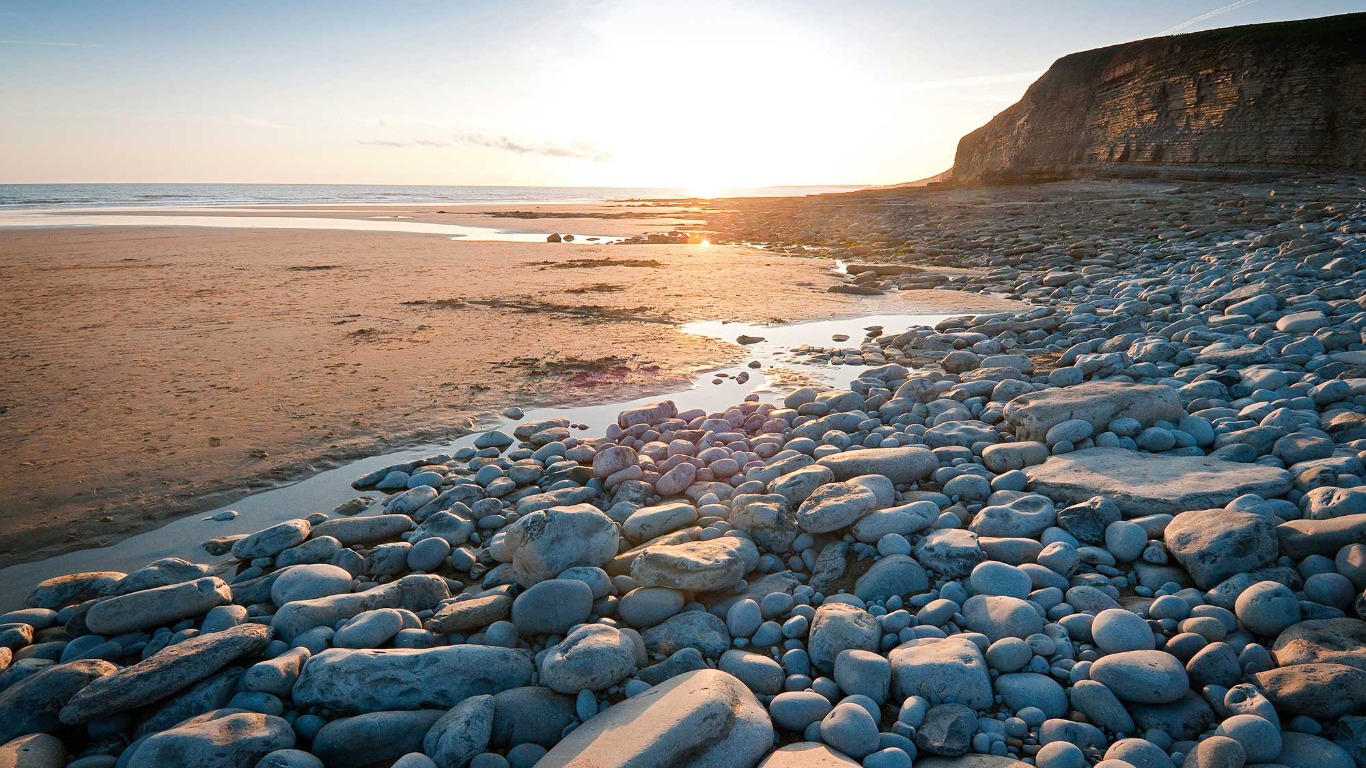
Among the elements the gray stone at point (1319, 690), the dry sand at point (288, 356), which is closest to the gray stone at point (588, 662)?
the gray stone at point (1319, 690)

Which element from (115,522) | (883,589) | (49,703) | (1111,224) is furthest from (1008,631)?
(1111,224)

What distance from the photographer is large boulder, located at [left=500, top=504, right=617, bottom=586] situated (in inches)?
105

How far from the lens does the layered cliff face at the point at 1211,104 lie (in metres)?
20.8

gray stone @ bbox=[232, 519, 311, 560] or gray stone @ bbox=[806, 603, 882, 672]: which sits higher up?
gray stone @ bbox=[806, 603, 882, 672]

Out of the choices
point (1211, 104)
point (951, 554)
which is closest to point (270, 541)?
point (951, 554)

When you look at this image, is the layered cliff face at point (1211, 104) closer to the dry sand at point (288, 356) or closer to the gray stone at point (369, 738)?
the dry sand at point (288, 356)

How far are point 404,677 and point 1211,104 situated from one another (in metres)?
31.6

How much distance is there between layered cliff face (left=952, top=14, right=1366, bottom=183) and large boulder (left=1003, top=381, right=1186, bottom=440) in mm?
24314

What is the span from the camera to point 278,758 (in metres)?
1.77

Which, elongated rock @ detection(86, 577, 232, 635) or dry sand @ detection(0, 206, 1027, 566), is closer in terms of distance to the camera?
elongated rock @ detection(86, 577, 232, 635)

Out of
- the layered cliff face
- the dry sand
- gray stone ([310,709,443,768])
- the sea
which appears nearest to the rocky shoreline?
gray stone ([310,709,443,768])

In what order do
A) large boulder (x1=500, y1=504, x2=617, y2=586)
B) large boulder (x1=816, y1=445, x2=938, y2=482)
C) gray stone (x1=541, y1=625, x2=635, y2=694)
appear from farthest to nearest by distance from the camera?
large boulder (x1=816, y1=445, x2=938, y2=482) < large boulder (x1=500, y1=504, x2=617, y2=586) < gray stone (x1=541, y1=625, x2=635, y2=694)

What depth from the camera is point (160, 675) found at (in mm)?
2010

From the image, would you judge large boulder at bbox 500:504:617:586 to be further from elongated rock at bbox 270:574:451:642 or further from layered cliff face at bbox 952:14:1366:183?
layered cliff face at bbox 952:14:1366:183
